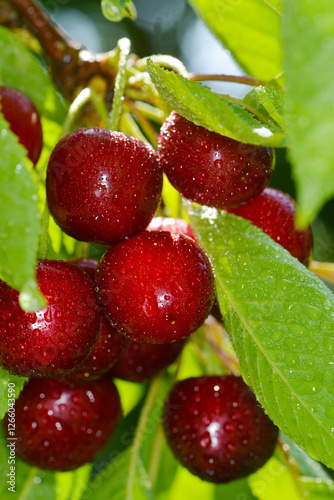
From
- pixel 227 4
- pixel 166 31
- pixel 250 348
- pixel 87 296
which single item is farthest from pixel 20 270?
pixel 166 31

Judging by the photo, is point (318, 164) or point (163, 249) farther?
point (163, 249)

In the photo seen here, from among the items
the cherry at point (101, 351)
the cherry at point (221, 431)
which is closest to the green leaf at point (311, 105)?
the cherry at point (101, 351)

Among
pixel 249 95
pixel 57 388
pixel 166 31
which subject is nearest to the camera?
pixel 249 95

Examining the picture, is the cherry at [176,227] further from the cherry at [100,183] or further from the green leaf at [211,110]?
the green leaf at [211,110]

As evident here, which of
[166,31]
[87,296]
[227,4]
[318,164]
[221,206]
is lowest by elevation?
[166,31]

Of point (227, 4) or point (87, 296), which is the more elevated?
point (227, 4)

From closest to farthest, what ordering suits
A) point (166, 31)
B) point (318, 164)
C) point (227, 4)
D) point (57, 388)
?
point (318, 164) < point (57, 388) < point (227, 4) < point (166, 31)

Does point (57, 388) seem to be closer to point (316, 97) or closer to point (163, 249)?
point (163, 249)

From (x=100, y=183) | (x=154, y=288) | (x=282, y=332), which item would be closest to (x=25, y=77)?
(x=100, y=183)
